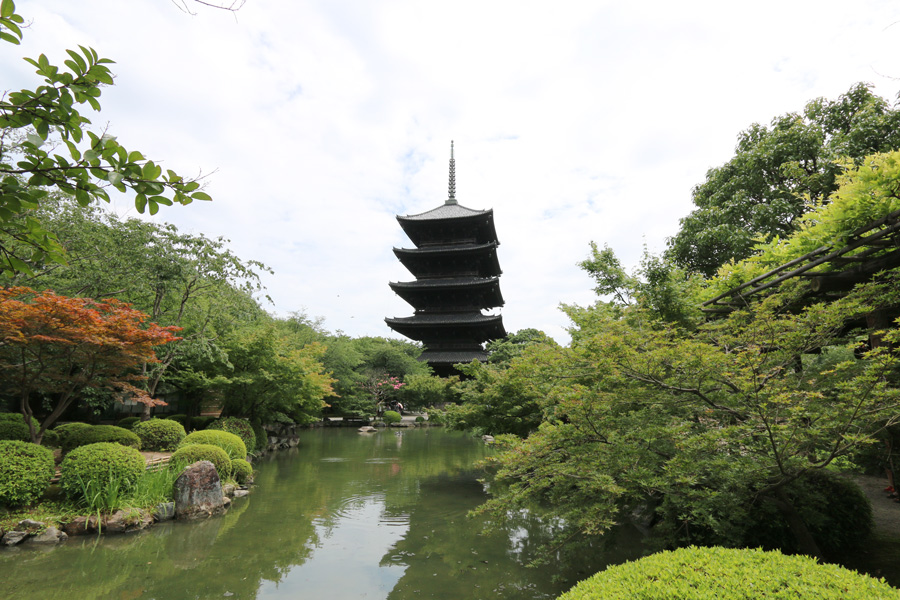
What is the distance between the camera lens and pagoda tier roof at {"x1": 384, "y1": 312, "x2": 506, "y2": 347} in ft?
79.7

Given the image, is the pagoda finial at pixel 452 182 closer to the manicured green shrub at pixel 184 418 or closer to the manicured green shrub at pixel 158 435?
the manicured green shrub at pixel 184 418

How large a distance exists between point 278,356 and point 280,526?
6.38m

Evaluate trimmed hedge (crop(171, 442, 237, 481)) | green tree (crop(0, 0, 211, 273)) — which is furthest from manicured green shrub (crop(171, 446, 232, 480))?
green tree (crop(0, 0, 211, 273))

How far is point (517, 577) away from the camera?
4.67 m

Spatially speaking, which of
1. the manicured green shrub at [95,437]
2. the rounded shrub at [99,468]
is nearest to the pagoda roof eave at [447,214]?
the manicured green shrub at [95,437]

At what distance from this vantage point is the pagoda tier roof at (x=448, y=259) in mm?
25312

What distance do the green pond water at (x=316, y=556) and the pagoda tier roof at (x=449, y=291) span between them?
55.1 feet

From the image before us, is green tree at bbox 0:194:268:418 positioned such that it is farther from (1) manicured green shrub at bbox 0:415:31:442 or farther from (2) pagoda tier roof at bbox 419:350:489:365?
(2) pagoda tier roof at bbox 419:350:489:365

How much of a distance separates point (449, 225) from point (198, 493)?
21.3 metres

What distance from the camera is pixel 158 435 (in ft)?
30.3

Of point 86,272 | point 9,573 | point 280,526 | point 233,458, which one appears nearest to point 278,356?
point 233,458

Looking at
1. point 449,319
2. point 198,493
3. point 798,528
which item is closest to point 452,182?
point 449,319

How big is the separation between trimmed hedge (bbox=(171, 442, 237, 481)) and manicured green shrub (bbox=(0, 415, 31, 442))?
315 centimetres

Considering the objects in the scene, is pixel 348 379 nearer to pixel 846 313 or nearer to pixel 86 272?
pixel 86 272
